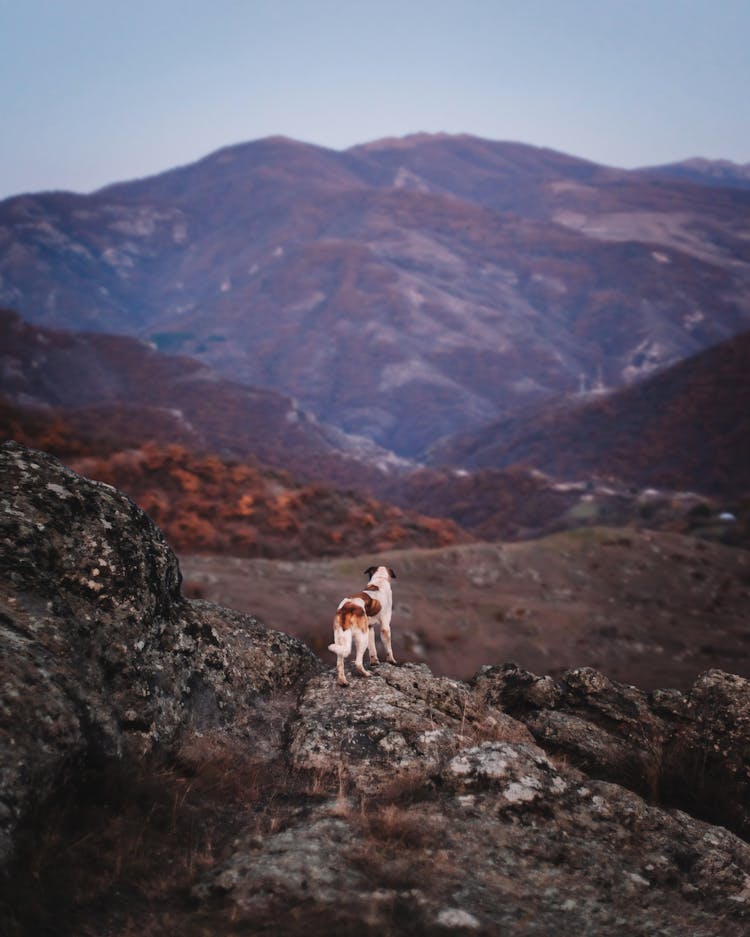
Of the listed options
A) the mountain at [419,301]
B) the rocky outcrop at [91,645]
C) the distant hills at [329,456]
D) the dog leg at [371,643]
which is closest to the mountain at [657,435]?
the distant hills at [329,456]

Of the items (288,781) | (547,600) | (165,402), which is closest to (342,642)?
(288,781)

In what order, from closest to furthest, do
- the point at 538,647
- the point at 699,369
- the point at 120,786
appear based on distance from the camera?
the point at 120,786, the point at 538,647, the point at 699,369

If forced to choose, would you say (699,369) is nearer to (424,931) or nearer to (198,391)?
(198,391)

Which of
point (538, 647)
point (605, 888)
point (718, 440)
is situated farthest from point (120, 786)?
point (718, 440)

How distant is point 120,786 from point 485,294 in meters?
158

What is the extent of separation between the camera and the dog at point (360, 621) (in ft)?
24.2

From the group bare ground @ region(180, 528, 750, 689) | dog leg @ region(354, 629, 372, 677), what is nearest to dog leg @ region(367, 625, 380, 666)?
dog leg @ region(354, 629, 372, 677)

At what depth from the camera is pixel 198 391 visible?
93.3 meters

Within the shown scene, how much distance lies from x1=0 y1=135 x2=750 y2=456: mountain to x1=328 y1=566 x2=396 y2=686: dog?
102 metres

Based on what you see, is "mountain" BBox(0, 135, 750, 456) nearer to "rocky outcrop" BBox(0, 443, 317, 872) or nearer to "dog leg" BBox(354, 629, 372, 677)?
"dog leg" BBox(354, 629, 372, 677)

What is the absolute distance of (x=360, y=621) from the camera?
7.43 metres

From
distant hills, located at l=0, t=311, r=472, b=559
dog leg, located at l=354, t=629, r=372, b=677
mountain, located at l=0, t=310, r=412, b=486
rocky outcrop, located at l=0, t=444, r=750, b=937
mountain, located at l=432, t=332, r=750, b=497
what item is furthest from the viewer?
mountain, located at l=0, t=310, r=412, b=486

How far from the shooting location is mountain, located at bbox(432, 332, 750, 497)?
6719 centimetres

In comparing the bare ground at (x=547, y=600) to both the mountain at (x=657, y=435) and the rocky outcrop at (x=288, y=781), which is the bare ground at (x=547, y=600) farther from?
the mountain at (x=657, y=435)
